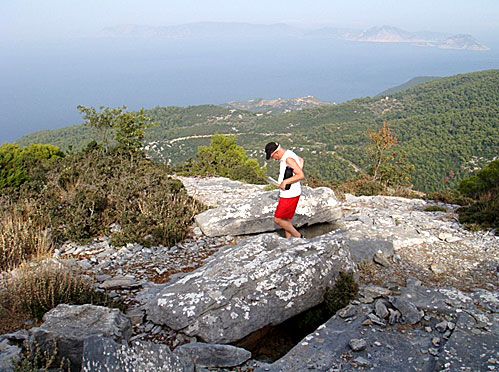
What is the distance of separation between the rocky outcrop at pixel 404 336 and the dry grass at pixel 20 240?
18.0 ft

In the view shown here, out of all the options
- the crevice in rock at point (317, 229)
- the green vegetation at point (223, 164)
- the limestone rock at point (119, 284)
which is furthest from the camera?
the green vegetation at point (223, 164)

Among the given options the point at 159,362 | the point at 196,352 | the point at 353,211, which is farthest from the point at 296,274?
the point at 353,211

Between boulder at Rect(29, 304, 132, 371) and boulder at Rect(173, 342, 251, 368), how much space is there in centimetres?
78

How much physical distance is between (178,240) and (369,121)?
271ft

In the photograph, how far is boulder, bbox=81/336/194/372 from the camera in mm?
3492

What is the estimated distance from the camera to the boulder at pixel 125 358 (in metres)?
3.49

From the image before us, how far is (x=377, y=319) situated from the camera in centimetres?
518

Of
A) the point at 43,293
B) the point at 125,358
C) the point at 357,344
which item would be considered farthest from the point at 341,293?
the point at 43,293

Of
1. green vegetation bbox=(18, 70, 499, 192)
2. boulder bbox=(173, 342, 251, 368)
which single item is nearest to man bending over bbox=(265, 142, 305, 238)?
boulder bbox=(173, 342, 251, 368)

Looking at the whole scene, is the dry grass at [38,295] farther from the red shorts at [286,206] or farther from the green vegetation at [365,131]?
the green vegetation at [365,131]

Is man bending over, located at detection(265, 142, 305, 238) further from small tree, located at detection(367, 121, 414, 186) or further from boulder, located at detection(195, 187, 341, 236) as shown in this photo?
small tree, located at detection(367, 121, 414, 186)

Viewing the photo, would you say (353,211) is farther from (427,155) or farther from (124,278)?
(427,155)

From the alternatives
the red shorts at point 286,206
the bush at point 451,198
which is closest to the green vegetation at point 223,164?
the bush at point 451,198

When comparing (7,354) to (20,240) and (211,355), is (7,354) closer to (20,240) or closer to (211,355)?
(211,355)
